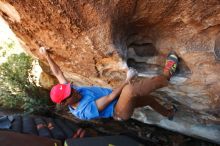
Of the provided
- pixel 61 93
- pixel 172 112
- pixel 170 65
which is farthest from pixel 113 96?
pixel 172 112

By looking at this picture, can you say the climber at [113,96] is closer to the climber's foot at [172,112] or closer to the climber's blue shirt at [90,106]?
the climber's blue shirt at [90,106]

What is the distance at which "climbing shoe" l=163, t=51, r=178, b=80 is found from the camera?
3.70 meters

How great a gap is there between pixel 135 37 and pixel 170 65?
62cm

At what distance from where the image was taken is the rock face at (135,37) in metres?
3.40

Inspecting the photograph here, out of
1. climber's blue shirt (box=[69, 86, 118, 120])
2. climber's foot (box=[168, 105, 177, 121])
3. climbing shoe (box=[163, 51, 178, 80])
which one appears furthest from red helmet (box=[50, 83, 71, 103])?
climber's foot (box=[168, 105, 177, 121])

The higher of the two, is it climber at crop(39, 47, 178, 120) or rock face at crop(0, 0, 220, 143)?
rock face at crop(0, 0, 220, 143)

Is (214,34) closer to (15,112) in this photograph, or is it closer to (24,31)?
(24,31)

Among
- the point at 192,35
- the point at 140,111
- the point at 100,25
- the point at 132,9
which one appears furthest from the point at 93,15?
the point at 140,111

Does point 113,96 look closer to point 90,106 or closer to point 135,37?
point 90,106

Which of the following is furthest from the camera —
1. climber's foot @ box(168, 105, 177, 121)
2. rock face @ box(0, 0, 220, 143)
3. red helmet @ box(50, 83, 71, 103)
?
climber's foot @ box(168, 105, 177, 121)

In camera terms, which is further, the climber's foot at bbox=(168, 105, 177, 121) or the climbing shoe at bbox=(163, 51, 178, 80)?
the climber's foot at bbox=(168, 105, 177, 121)

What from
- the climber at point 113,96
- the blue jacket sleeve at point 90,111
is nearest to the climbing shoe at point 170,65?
the climber at point 113,96

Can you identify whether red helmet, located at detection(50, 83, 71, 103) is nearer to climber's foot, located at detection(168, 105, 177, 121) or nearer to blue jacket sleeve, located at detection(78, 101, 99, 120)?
blue jacket sleeve, located at detection(78, 101, 99, 120)

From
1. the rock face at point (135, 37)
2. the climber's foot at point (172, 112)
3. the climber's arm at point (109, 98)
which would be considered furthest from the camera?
the climber's foot at point (172, 112)
